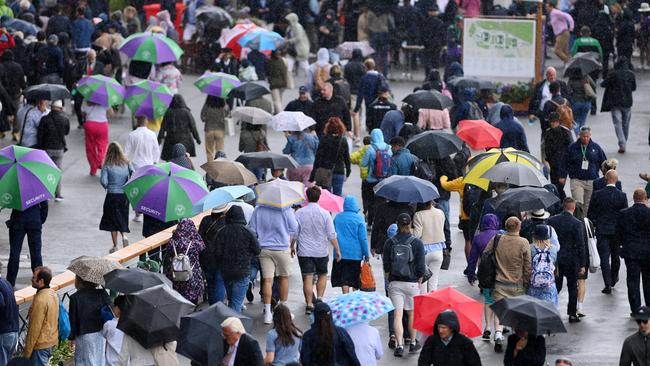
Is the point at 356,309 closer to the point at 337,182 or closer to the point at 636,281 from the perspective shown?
the point at 636,281

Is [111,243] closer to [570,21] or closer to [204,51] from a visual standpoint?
[204,51]

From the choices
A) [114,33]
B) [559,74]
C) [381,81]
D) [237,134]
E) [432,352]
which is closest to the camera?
[432,352]

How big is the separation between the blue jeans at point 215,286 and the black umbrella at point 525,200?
10.1 ft

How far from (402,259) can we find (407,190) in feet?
6.31

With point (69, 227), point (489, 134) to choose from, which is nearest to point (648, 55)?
point (489, 134)

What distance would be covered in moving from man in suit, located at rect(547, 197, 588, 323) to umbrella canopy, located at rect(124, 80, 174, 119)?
894 cm

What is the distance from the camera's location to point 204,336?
13.1 m

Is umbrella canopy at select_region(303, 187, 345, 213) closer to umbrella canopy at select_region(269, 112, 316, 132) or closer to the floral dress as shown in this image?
the floral dress

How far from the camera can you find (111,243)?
70.8 feet

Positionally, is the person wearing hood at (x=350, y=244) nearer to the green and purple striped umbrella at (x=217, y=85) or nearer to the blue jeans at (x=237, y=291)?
the blue jeans at (x=237, y=291)

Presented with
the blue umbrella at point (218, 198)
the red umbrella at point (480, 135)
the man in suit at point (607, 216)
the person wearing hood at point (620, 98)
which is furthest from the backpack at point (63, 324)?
the person wearing hood at point (620, 98)

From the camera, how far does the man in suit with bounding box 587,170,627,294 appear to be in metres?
18.6

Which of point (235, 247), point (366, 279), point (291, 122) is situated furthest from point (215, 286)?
point (291, 122)

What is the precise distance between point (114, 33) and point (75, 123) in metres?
2.82
